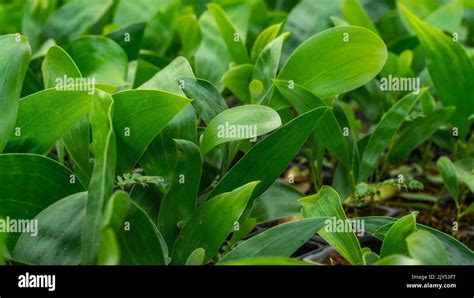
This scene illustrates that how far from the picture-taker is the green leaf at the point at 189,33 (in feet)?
6.81

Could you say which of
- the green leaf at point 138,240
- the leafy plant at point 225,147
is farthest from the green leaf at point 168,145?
the green leaf at point 138,240

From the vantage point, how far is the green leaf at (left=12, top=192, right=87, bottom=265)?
1195mm

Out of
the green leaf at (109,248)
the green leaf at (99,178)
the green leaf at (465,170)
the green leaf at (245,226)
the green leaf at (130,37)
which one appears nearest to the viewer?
Answer: the green leaf at (109,248)

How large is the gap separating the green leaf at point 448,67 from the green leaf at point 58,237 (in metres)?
0.85

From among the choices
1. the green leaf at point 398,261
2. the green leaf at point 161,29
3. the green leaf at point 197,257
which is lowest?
the green leaf at point 398,261

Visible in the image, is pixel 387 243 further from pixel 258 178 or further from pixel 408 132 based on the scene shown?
pixel 408 132

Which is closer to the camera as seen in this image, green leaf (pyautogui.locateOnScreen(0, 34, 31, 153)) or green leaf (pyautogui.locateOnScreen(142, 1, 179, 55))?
green leaf (pyautogui.locateOnScreen(0, 34, 31, 153))

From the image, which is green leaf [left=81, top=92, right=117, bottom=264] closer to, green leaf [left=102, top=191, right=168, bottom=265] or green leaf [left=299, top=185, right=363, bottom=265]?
green leaf [left=102, top=191, right=168, bottom=265]

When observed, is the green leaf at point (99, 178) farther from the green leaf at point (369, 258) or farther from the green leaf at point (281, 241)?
the green leaf at point (369, 258)

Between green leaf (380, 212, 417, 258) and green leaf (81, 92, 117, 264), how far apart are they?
0.43 meters

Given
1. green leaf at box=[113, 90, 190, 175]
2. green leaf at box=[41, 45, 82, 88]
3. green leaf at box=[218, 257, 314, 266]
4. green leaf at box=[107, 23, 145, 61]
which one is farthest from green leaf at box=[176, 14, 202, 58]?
green leaf at box=[218, 257, 314, 266]

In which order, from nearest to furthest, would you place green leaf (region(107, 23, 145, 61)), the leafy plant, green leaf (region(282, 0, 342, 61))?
the leafy plant
green leaf (region(107, 23, 145, 61))
green leaf (region(282, 0, 342, 61))

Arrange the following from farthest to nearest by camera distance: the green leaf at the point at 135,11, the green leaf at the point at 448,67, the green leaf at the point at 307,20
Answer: the green leaf at the point at 135,11
the green leaf at the point at 307,20
the green leaf at the point at 448,67
